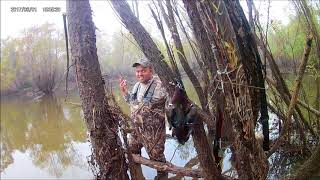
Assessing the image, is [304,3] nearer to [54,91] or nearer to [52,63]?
[52,63]

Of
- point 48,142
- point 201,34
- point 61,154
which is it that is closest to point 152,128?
point 201,34

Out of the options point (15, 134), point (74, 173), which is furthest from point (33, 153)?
point (15, 134)

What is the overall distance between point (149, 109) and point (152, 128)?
275 mm

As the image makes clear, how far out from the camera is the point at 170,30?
4.76 meters

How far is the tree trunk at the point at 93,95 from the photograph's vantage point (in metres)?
3.73

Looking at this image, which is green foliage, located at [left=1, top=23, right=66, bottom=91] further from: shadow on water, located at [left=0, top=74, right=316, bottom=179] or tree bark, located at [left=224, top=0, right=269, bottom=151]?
tree bark, located at [left=224, top=0, right=269, bottom=151]

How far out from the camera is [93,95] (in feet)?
12.6

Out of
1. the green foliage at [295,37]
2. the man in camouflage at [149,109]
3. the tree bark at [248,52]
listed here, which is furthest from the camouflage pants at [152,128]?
the tree bark at [248,52]

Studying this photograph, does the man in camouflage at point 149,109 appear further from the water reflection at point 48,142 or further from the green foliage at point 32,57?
the green foliage at point 32,57

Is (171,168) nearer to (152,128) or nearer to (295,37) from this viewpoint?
(152,128)

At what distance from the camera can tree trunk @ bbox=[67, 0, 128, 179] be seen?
3729 mm

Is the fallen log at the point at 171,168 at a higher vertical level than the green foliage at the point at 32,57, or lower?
lower

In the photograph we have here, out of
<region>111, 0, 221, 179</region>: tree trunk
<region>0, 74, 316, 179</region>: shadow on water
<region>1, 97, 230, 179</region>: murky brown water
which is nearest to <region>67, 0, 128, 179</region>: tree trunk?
<region>111, 0, 221, 179</region>: tree trunk

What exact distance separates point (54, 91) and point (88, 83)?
28106 mm
